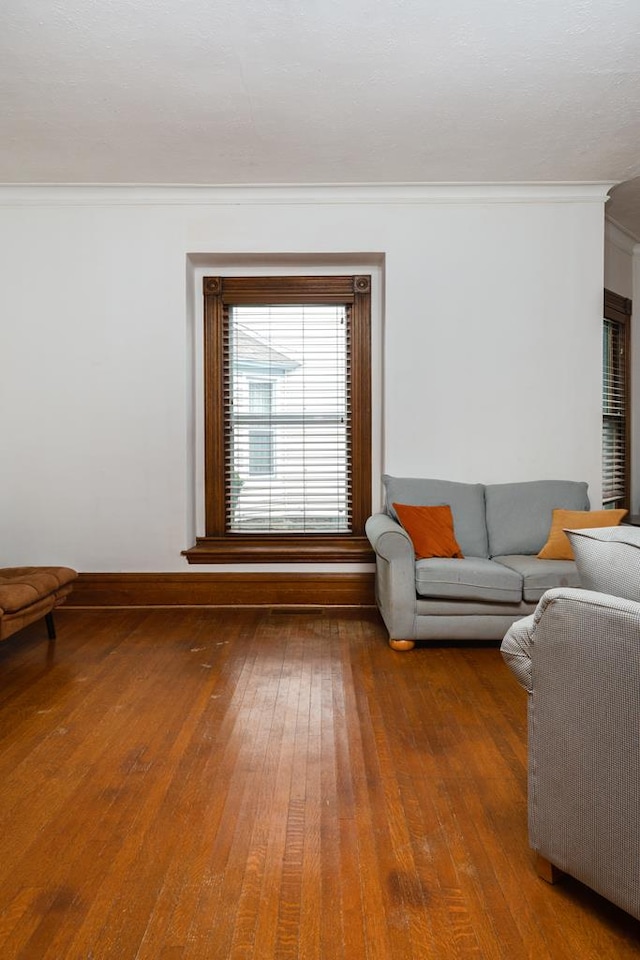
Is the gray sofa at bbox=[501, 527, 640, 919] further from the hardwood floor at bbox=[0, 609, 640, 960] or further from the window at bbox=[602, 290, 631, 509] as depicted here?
the window at bbox=[602, 290, 631, 509]

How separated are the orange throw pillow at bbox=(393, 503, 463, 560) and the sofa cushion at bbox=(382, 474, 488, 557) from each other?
0.13 m

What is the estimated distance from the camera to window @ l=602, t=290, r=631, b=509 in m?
5.99

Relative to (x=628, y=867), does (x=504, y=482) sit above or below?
above

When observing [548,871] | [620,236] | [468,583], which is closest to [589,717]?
[548,871]

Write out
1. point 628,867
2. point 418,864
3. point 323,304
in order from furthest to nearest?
point 323,304, point 418,864, point 628,867

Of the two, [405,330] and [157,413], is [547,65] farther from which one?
[157,413]

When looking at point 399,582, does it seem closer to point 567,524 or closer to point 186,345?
point 567,524

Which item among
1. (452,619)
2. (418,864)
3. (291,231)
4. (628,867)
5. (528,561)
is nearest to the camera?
(628,867)

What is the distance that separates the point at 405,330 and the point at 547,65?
2.01 metres

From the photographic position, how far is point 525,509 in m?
4.62

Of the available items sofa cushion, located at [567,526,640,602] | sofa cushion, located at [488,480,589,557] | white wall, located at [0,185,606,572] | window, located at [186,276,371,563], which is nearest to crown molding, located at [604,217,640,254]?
white wall, located at [0,185,606,572]

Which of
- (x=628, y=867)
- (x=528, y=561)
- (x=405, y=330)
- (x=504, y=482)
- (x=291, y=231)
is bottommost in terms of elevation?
(x=628, y=867)

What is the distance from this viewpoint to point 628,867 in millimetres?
1521

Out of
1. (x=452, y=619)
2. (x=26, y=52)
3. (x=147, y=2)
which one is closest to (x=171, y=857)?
(x=452, y=619)
